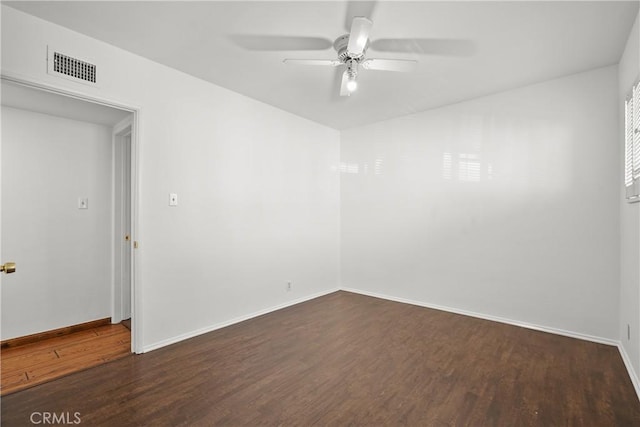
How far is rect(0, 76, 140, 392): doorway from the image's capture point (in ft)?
10.2

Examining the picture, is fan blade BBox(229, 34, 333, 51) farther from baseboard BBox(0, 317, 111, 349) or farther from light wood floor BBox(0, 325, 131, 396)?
baseboard BBox(0, 317, 111, 349)

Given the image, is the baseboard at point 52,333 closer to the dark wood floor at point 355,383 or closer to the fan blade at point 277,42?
the dark wood floor at point 355,383

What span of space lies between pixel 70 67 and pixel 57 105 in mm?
958

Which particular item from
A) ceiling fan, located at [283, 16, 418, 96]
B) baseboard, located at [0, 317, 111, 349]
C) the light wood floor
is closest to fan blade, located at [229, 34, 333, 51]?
ceiling fan, located at [283, 16, 418, 96]

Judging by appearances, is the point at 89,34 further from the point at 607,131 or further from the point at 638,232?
the point at 607,131

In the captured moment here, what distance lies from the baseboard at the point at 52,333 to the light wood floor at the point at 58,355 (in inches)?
2.2

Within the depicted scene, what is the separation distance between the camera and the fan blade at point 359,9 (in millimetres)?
2053

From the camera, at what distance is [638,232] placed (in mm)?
2207

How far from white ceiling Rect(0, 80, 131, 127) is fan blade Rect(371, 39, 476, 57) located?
256 cm

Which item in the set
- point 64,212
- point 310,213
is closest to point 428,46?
point 310,213

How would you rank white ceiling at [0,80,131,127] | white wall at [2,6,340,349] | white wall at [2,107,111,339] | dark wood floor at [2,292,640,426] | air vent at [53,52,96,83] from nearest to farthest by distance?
dark wood floor at [2,292,640,426]
air vent at [53,52,96,83]
white wall at [2,6,340,349]
white ceiling at [0,80,131,127]
white wall at [2,107,111,339]

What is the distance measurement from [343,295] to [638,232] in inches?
133

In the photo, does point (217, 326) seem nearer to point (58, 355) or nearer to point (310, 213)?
point (58, 355)

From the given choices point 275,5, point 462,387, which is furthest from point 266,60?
point 462,387
